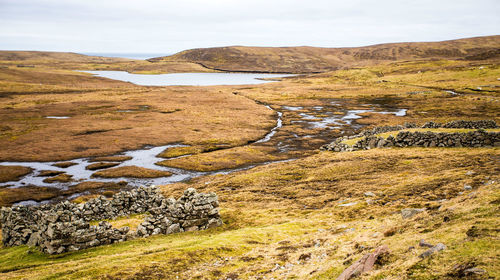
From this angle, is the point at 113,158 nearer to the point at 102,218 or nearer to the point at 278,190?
the point at 102,218

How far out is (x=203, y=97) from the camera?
162 metres

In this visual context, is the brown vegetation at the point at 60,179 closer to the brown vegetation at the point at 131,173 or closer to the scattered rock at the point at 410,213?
the brown vegetation at the point at 131,173

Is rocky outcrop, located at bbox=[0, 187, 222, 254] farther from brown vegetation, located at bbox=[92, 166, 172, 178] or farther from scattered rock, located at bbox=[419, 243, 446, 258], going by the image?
brown vegetation, located at bbox=[92, 166, 172, 178]

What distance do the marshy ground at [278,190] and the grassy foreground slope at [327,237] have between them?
91 millimetres

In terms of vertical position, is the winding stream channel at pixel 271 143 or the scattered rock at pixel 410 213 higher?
the scattered rock at pixel 410 213

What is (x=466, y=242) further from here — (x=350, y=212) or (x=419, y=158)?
(x=419, y=158)

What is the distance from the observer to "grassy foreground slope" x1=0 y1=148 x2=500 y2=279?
13.6 meters

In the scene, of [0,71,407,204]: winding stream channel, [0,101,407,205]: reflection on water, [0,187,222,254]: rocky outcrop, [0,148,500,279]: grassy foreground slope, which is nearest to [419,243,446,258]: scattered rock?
[0,148,500,279]: grassy foreground slope

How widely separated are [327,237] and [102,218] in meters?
21.7

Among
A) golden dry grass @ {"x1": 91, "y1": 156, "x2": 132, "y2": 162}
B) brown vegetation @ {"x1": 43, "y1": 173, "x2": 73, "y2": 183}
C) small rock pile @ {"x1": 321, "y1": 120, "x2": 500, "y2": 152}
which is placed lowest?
brown vegetation @ {"x1": 43, "y1": 173, "x2": 73, "y2": 183}

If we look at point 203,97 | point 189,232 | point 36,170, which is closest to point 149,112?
point 203,97

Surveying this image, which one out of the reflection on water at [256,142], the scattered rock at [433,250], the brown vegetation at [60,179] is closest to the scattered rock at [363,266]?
the scattered rock at [433,250]

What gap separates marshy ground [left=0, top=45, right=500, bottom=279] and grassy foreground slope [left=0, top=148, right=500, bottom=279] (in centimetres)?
9

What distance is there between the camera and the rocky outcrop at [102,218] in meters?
22.9
